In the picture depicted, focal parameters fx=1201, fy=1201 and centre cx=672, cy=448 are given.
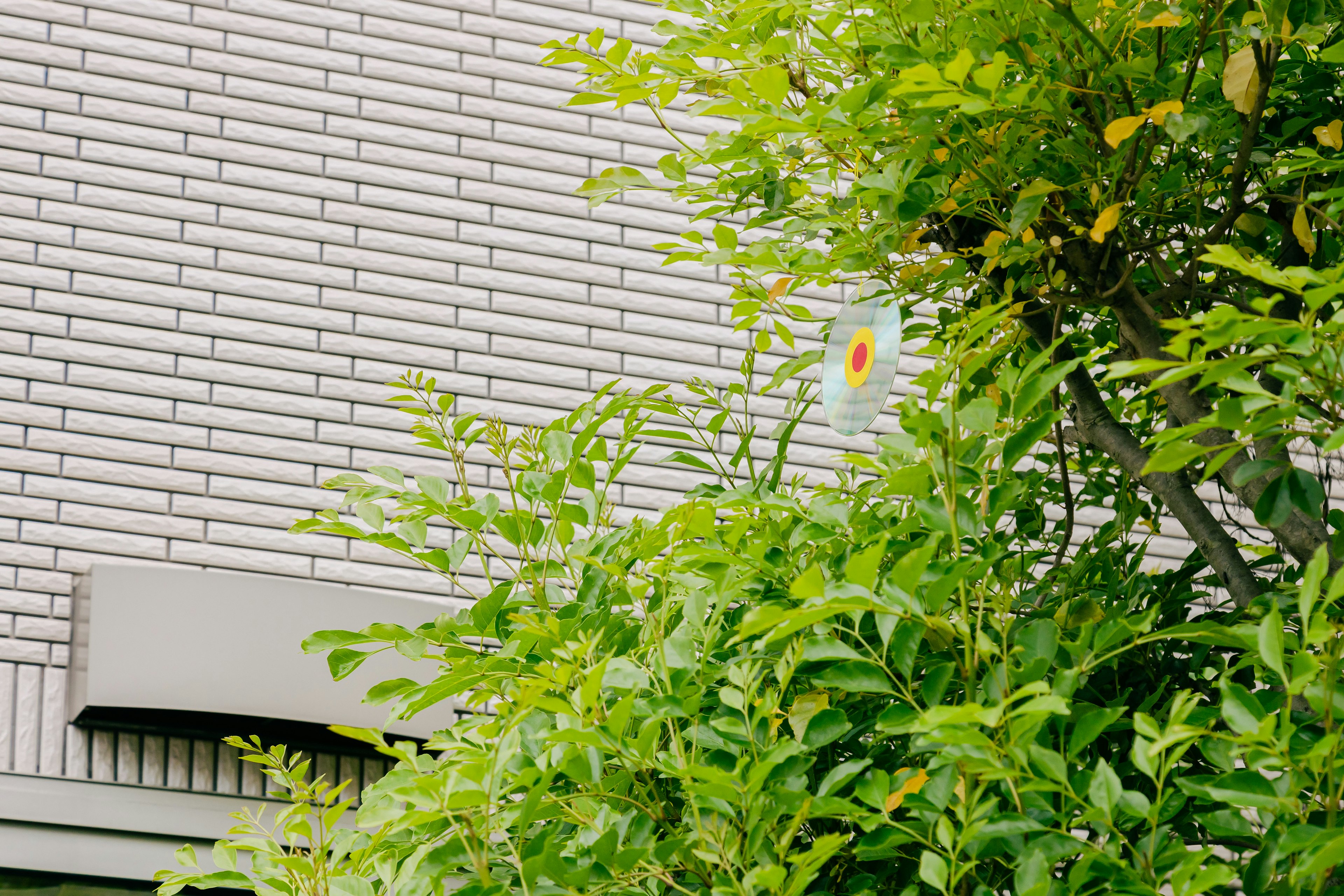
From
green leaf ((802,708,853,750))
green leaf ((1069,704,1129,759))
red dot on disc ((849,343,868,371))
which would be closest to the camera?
green leaf ((1069,704,1129,759))

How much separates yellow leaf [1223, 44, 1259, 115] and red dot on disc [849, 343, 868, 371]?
0.59 metres

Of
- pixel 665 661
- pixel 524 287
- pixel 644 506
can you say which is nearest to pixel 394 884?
pixel 665 661

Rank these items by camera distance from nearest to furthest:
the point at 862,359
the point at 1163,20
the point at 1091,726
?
1. the point at 1091,726
2. the point at 1163,20
3. the point at 862,359

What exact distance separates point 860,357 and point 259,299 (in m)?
2.31

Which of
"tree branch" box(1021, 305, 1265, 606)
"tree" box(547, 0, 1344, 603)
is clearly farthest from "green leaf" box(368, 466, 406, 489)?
"tree branch" box(1021, 305, 1265, 606)

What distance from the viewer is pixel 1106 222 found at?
1503 mm

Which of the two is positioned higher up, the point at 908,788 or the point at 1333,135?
the point at 1333,135

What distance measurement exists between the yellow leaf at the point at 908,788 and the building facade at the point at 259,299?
1.85 m

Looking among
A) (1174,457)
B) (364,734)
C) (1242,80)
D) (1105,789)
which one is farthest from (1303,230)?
(364,734)

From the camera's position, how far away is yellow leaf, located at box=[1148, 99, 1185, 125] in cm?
142

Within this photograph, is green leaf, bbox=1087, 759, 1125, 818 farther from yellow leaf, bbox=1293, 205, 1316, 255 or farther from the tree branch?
yellow leaf, bbox=1293, 205, 1316, 255

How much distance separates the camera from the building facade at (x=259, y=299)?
313 cm

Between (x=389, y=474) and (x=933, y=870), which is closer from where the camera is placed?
(x=933, y=870)

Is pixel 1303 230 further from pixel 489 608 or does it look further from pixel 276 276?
pixel 276 276
